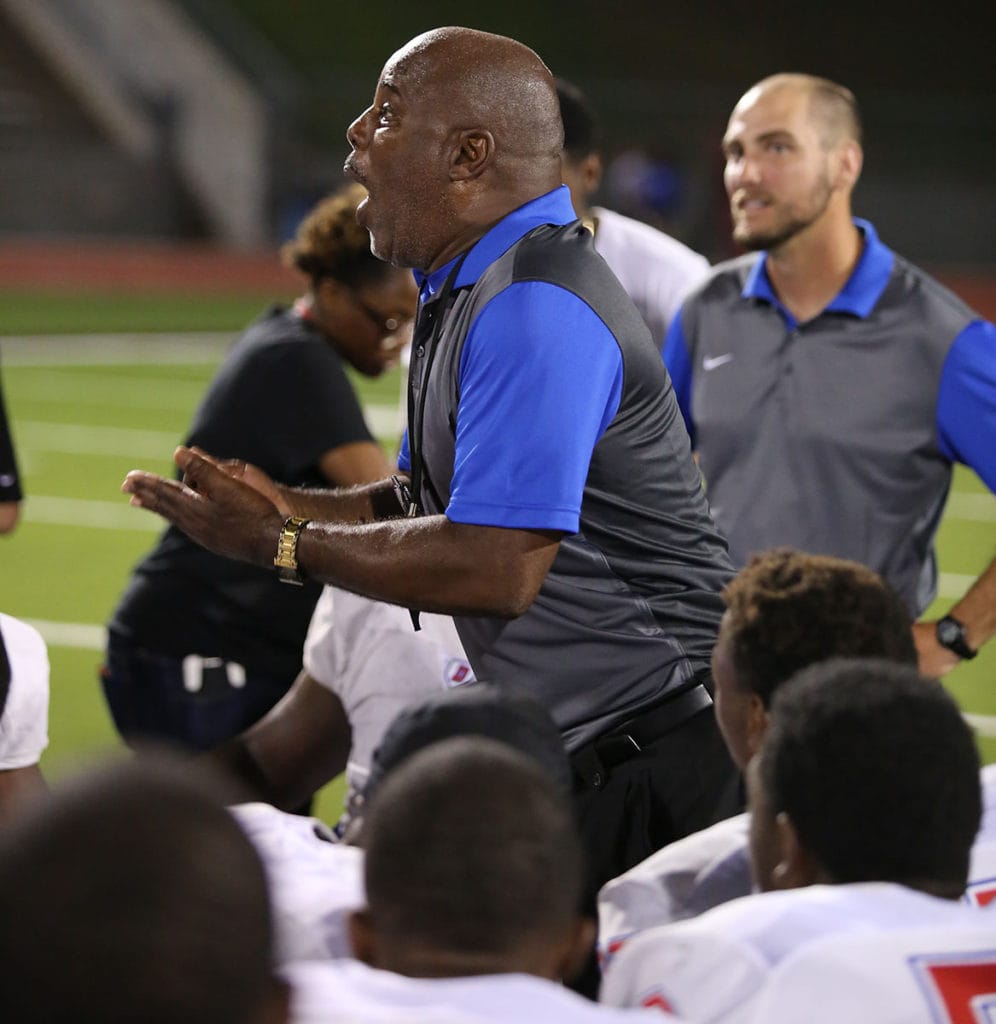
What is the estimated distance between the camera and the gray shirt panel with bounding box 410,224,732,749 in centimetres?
310

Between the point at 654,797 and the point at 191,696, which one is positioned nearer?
the point at 654,797

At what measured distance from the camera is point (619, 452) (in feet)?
10.2

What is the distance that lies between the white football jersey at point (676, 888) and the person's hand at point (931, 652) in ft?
5.04

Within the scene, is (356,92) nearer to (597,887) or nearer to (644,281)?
(644,281)

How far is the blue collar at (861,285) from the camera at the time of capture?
4.70 metres

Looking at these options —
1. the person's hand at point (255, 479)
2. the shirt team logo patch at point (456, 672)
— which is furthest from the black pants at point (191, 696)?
the person's hand at point (255, 479)

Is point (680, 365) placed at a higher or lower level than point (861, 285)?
lower

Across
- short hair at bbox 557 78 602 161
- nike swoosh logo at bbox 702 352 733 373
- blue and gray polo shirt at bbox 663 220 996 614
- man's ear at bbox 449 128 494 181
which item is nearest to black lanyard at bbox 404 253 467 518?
man's ear at bbox 449 128 494 181

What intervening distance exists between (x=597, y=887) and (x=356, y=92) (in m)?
29.4

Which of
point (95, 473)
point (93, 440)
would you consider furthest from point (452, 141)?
point (93, 440)

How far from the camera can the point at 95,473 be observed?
39.6ft

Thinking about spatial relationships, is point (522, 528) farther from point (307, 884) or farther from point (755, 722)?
point (307, 884)

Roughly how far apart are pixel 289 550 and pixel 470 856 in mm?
1194

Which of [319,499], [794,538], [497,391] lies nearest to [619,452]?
[497,391]
